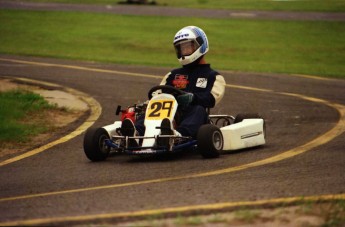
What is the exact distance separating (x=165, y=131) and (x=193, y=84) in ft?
4.39

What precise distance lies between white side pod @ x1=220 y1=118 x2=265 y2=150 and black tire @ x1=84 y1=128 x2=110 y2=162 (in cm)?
137

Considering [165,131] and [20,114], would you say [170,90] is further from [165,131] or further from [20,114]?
[20,114]

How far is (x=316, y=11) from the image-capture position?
37.9 meters

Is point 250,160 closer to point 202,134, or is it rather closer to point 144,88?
point 202,134

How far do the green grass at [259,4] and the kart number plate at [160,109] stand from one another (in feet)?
90.0

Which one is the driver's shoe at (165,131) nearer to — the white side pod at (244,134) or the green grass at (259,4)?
the white side pod at (244,134)

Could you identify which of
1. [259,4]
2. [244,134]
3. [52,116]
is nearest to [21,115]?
[52,116]

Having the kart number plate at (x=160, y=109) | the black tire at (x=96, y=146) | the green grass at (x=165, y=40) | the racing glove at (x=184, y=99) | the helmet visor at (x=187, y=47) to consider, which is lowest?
the green grass at (x=165, y=40)

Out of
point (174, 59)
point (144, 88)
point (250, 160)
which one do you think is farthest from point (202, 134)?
point (174, 59)

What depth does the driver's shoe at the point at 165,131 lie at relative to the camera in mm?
10719

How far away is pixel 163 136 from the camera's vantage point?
35.0ft

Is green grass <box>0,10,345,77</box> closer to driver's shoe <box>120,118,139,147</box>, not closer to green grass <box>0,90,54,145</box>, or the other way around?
green grass <box>0,90,54,145</box>

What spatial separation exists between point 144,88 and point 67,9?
20923 mm

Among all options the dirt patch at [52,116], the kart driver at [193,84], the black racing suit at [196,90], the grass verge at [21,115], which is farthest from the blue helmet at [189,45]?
the grass verge at [21,115]
